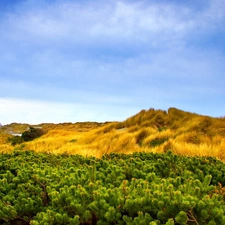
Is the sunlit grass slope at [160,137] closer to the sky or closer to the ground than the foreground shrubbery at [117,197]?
closer to the sky

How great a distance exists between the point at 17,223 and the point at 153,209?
A: 6.08 feet

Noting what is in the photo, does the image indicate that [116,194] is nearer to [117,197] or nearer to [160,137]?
[117,197]

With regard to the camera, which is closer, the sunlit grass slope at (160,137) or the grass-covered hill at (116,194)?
the grass-covered hill at (116,194)

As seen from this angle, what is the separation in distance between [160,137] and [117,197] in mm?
11046

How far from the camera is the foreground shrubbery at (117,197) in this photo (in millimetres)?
3242

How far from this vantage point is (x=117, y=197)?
11.9ft

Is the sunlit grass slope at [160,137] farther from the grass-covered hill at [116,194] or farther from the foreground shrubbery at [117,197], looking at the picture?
the foreground shrubbery at [117,197]

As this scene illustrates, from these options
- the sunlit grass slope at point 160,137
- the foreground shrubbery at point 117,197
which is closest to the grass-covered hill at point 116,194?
the foreground shrubbery at point 117,197

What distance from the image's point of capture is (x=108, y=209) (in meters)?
3.40

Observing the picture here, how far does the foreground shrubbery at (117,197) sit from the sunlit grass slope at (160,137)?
499cm

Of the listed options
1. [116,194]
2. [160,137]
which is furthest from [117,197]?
[160,137]

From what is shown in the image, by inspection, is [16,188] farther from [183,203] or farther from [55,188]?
[183,203]

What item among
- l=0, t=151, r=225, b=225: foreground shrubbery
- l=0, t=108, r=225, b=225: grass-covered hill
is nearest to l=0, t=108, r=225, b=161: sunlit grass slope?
l=0, t=108, r=225, b=225: grass-covered hill

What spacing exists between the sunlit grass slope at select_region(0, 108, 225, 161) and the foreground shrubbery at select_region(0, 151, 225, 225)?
Result: 196 inches
